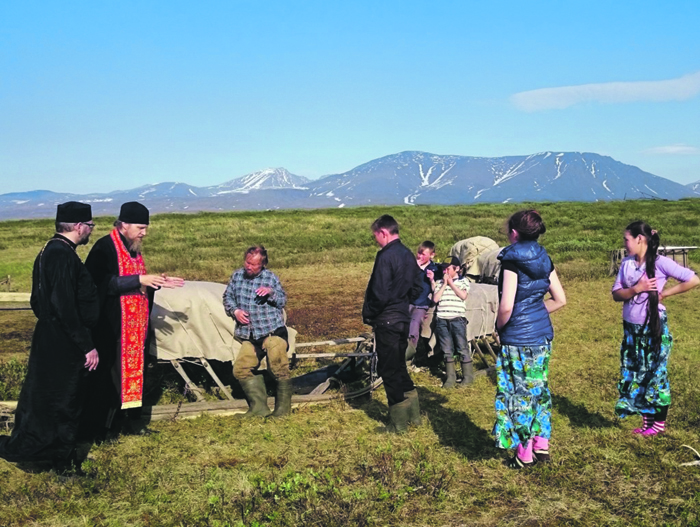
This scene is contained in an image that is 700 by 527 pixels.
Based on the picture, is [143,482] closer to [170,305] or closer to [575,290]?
[170,305]

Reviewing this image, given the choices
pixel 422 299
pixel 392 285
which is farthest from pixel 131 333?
pixel 422 299

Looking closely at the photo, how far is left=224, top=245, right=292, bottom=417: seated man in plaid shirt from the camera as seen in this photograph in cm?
678

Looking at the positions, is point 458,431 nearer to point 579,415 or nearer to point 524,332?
point 579,415

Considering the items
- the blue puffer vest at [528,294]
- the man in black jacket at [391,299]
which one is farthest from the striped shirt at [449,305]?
the blue puffer vest at [528,294]

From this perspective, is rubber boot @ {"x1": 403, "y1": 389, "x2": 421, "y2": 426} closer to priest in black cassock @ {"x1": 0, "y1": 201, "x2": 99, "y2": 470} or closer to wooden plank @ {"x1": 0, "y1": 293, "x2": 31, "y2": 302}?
priest in black cassock @ {"x1": 0, "y1": 201, "x2": 99, "y2": 470}

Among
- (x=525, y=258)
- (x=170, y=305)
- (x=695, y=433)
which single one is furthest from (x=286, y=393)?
(x=695, y=433)

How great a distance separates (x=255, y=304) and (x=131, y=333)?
4.39ft

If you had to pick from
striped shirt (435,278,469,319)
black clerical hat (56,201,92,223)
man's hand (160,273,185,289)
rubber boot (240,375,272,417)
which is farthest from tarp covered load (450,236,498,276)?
black clerical hat (56,201,92,223)

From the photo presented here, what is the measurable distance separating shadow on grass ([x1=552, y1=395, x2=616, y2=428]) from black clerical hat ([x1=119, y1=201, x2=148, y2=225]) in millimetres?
5075

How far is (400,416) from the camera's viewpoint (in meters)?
6.45

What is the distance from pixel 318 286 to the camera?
18.5 metres

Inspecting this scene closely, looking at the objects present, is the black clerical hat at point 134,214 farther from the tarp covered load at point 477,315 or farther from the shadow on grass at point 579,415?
the shadow on grass at point 579,415

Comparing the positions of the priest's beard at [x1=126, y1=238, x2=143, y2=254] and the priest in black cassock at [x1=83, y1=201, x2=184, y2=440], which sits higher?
the priest's beard at [x1=126, y1=238, x2=143, y2=254]

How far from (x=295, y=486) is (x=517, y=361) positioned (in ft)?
6.98
